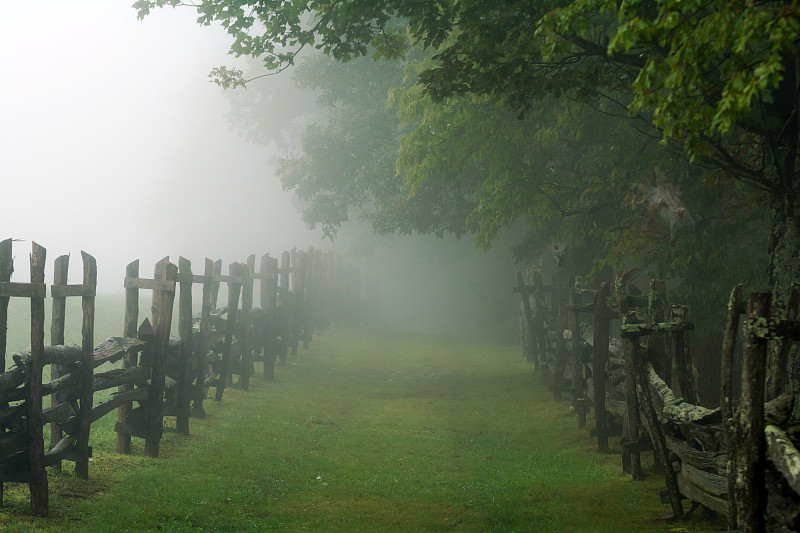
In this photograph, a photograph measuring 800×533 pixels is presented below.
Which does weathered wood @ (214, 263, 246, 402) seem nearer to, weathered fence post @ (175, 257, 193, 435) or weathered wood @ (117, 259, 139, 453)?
weathered fence post @ (175, 257, 193, 435)

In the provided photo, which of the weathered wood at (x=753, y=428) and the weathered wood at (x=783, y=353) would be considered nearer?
the weathered wood at (x=753, y=428)

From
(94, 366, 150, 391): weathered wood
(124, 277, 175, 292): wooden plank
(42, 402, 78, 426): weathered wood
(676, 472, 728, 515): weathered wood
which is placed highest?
(124, 277, 175, 292): wooden plank

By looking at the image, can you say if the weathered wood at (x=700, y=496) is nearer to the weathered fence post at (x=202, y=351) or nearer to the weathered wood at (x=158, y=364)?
the weathered wood at (x=158, y=364)

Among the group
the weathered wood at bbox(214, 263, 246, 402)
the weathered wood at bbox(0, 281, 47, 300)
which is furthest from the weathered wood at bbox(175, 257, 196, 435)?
the weathered wood at bbox(0, 281, 47, 300)

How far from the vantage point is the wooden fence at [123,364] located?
748 centimetres

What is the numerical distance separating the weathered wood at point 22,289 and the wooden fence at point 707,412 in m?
6.39

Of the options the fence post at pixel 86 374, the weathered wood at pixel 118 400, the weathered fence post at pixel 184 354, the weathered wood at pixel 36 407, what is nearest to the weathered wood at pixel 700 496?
the weathered wood at pixel 36 407

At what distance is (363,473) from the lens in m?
10.2

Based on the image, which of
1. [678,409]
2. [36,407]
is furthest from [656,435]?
[36,407]

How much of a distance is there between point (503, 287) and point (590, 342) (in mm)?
20435

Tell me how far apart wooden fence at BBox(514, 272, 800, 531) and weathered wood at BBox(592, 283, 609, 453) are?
2 cm

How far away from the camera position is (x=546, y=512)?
26.0 ft

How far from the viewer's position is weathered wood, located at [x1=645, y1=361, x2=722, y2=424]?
6.03 m

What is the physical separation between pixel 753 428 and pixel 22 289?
7.02 m
